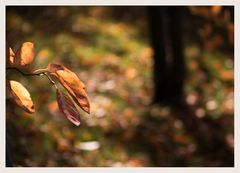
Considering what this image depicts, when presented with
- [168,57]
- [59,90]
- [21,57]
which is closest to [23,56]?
[21,57]

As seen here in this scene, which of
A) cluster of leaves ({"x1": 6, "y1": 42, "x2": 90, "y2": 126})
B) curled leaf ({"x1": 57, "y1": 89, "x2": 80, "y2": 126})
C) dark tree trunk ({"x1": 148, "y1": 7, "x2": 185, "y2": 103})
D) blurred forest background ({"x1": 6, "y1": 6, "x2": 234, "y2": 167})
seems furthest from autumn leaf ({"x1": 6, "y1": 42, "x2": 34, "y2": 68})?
dark tree trunk ({"x1": 148, "y1": 7, "x2": 185, "y2": 103})

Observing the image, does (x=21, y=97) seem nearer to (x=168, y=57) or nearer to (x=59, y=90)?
(x=59, y=90)

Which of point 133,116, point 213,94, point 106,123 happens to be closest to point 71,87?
point 106,123

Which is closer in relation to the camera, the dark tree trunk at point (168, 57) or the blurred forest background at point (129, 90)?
the blurred forest background at point (129, 90)

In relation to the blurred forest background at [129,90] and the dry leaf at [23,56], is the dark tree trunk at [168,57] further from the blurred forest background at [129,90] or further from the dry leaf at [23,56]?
the dry leaf at [23,56]

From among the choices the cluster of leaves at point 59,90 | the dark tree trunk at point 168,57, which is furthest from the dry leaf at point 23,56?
the dark tree trunk at point 168,57

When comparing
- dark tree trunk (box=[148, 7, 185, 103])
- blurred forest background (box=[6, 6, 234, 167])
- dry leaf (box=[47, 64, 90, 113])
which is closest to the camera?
dry leaf (box=[47, 64, 90, 113])

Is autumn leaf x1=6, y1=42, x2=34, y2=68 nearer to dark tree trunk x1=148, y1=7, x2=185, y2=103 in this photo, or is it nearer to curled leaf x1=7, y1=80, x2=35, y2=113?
curled leaf x1=7, y1=80, x2=35, y2=113
